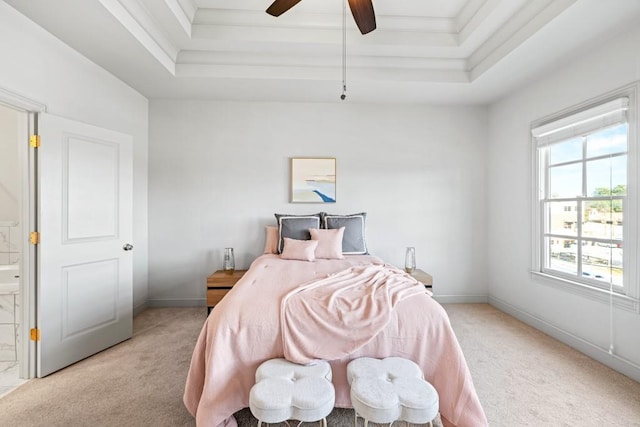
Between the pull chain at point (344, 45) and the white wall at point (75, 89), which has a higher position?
the pull chain at point (344, 45)

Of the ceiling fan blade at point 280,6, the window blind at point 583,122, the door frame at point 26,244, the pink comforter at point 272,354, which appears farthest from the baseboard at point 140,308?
the window blind at point 583,122

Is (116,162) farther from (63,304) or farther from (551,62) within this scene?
(551,62)

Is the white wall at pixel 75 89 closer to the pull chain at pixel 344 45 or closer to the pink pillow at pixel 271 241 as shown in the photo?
the pink pillow at pixel 271 241

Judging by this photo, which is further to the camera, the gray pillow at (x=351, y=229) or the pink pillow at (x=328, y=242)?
the gray pillow at (x=351, y=229)

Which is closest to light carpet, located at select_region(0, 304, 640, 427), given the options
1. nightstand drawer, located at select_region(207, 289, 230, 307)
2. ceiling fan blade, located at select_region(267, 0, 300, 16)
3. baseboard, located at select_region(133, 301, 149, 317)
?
nightstand drawer, located at select_region(207, 289, 230, 307)

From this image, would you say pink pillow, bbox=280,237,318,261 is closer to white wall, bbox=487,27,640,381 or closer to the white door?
the white door

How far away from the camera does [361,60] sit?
3.01 m

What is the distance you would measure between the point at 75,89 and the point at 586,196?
4.77m

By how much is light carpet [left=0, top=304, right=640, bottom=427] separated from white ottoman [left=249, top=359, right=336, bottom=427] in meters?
0.51

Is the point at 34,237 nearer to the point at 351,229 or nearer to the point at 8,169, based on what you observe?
the point at 8,169

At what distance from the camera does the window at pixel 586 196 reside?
2244 millimetres

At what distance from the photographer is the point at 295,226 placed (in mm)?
3285

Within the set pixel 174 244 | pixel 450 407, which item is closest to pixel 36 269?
pixel 174 244

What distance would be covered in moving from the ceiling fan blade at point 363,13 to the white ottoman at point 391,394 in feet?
6.95
